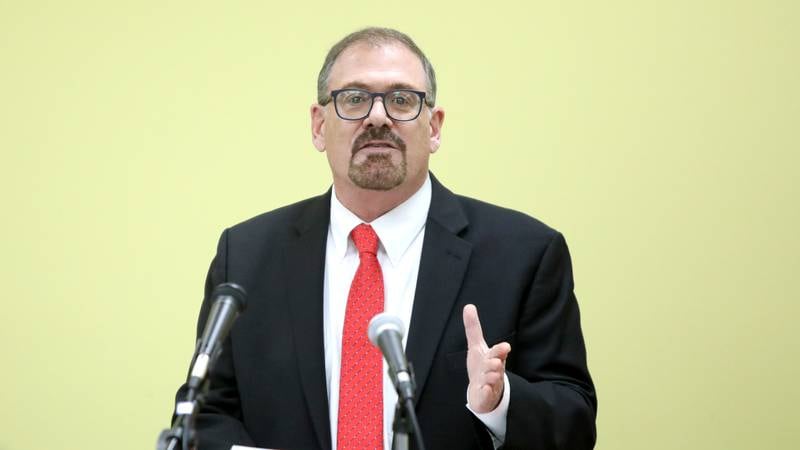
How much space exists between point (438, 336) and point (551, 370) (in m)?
0.31

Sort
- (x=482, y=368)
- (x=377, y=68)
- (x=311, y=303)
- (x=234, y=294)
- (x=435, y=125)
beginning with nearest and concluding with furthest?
(x=234, y=294)
(x=482, y=368)
(x=311, y=303)
(x=377, y=68)
(x=435, y=125)

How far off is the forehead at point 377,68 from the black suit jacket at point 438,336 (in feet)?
1.18

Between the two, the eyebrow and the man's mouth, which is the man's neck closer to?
the man's mouth

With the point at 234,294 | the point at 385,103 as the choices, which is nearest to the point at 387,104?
the point at 385,103

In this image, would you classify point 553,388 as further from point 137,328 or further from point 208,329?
point 137,328

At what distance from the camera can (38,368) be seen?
13.2 feet

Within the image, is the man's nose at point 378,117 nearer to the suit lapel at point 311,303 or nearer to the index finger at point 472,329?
the suit lapel at point 311,303

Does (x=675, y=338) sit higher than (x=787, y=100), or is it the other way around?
(x=787, y=100)

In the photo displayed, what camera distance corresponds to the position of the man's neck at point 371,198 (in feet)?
9.93

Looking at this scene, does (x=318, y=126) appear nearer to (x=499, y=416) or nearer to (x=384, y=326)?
(x=499, y=416)

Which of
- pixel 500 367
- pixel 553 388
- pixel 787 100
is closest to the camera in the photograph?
pixel 500 367

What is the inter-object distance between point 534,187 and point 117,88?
5.15 ft

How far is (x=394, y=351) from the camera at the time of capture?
77.8 inches

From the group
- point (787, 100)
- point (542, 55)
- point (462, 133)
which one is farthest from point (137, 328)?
point (787, 100)
